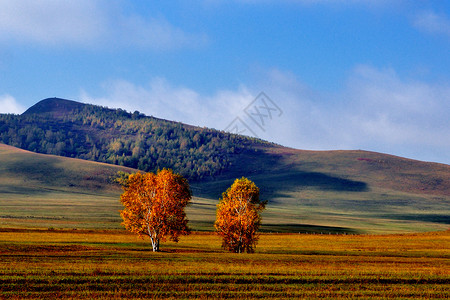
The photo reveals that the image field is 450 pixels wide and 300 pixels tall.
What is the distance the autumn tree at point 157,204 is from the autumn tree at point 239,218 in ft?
15.5

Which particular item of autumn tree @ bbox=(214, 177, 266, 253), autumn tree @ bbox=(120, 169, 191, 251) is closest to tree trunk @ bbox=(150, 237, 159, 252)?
autumn tree @ bbox=(120, 169, 191, 251)

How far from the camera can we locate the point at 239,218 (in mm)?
55812

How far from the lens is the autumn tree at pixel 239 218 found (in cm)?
5528

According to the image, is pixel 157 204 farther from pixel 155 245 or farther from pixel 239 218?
pixel 239 218

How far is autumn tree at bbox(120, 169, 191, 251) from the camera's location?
56500 mm

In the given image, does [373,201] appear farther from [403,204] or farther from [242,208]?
[242,208]

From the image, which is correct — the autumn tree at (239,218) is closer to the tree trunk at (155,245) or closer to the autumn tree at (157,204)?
the autumn tree at (157,204)

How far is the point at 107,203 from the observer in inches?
5827

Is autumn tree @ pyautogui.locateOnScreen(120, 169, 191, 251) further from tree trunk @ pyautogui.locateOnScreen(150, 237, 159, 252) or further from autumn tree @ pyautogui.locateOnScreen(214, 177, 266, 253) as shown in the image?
autumn tree @ pyautogui.locateOnScreen(214, 177, 266, 253)

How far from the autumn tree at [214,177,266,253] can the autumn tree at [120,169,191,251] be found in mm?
4734

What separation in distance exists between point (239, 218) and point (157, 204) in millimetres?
9354

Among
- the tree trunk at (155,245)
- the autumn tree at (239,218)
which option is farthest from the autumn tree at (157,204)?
the autumn tree at (239,218)

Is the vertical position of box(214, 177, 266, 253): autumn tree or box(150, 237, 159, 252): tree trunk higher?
box(214, 177, 266, 253): autumn tree

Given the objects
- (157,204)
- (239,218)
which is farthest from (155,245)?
(239,218)
